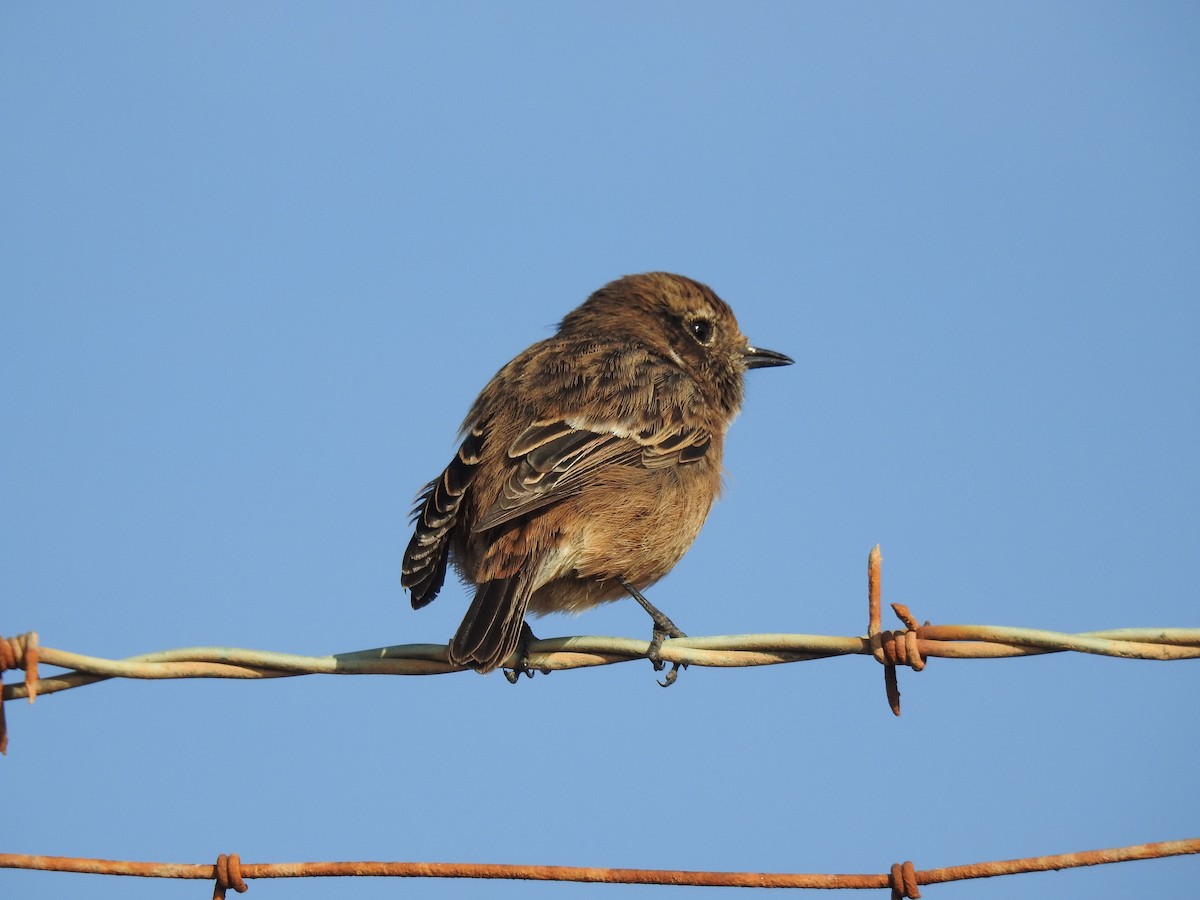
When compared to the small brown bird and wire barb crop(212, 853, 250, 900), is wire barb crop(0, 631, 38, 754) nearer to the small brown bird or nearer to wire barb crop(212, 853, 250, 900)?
wire barb crop(212, 853, 250, 900)

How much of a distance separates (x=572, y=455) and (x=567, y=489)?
0.66 ft

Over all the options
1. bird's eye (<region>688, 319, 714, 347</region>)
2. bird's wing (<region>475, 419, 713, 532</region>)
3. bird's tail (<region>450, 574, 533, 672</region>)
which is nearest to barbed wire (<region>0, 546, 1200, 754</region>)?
bird's tail (<region>450, 574, 533, 672</region>)

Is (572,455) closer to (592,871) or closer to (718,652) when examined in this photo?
(718,652)

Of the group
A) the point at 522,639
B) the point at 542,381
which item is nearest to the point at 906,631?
the point at 522,639

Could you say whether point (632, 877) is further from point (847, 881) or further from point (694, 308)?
point (694, 308)

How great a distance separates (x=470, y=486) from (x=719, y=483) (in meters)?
1.53

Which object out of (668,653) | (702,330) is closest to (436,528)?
(668,653)

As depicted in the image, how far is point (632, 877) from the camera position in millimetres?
3795

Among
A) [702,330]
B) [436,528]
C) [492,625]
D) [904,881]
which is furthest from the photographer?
[702,330]

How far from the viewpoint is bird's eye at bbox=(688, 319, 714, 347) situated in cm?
854

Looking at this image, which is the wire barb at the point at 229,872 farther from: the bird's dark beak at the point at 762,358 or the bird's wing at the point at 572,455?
the bird's dark beak at the point at 762,358

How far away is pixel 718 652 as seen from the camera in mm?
4352

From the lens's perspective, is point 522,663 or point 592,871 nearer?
point 592,871

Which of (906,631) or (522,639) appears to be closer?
(906,631)
